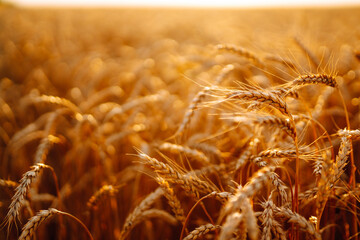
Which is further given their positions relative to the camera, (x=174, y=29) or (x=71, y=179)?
(x=174, y=29)

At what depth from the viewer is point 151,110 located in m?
2.94

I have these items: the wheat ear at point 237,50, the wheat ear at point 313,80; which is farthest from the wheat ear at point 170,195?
the wheat ear at point 237,50

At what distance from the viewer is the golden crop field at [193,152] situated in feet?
3.36

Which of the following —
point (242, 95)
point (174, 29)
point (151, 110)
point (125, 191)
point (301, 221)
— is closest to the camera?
point (301, 221)

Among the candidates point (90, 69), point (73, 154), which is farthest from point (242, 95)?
point (90, 69)

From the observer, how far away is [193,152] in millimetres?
1429

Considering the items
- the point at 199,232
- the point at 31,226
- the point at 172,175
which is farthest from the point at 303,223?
the point at 31,226

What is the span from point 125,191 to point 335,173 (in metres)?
1.66

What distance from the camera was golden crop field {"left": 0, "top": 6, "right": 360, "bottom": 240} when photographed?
1023 millimetres

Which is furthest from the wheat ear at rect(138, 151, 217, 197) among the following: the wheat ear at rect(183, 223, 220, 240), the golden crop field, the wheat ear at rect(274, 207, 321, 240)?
the wheat ear at rect(274, 207, 321, 240)

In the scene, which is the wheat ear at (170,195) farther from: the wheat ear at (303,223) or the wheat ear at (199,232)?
the wheat ear at (303,223)

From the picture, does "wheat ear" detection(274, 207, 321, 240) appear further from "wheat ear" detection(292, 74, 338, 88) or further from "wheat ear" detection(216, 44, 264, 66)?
"wheat ear" detection(216, 44, 264, 66)

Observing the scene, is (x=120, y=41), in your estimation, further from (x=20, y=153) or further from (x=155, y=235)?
(x=155, y=235)

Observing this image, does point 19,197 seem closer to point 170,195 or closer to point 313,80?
point 170,195
